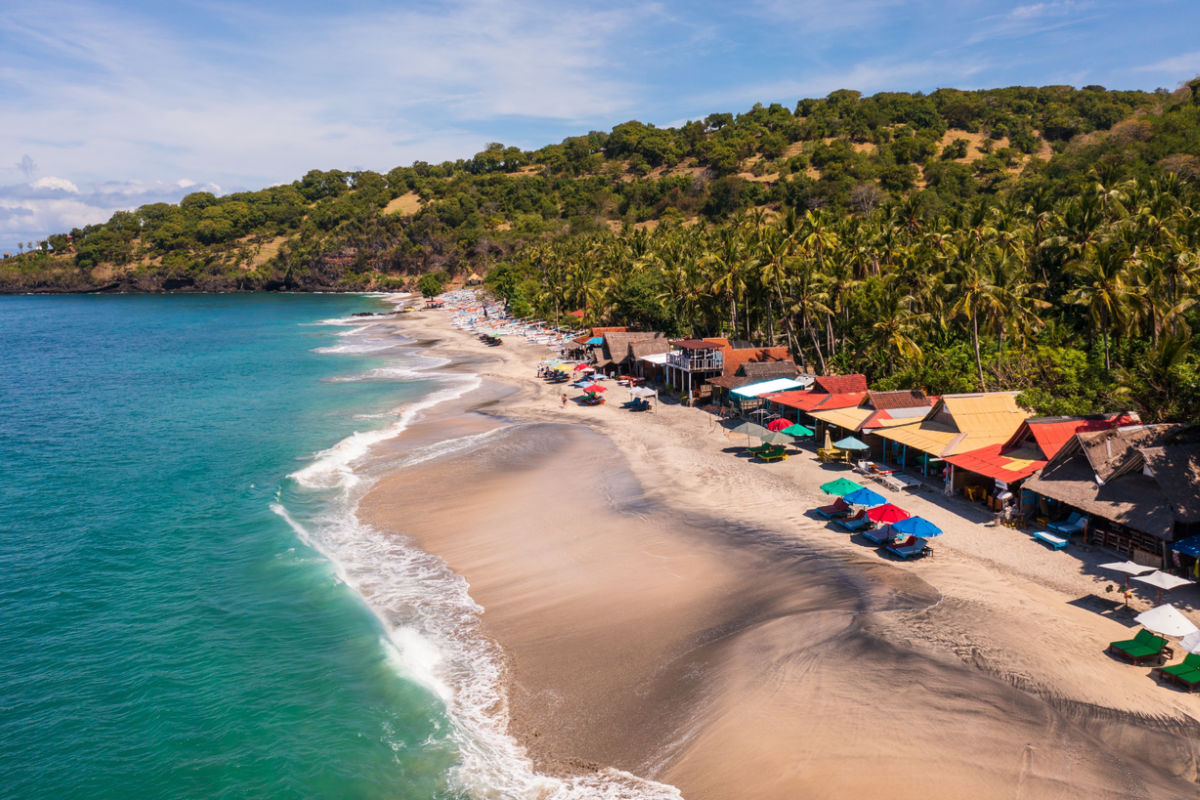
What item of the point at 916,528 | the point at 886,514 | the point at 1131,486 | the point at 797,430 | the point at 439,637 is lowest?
the point at 439,637

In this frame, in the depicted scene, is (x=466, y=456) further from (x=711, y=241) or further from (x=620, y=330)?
(x=711, y=241)

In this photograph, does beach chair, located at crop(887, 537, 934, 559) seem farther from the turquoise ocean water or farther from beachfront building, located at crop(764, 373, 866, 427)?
the turquoise ocean water

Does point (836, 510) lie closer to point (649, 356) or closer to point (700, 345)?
point (700, 345)

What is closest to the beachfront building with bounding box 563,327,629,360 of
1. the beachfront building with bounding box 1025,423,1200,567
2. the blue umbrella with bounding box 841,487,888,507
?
the blue umbrella with bounding box 841,487,888,507

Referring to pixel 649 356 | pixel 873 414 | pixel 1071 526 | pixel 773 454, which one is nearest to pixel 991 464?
pixel 1071 526

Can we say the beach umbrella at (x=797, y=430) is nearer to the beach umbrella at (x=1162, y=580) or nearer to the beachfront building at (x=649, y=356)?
the beach umbrella at (x=1162, y=580)

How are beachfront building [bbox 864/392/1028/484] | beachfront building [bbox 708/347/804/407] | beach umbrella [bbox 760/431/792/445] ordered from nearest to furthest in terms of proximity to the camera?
1. beachfront building [bbox 864/392/1028/484]
2. beach umbrella [bbox 760/431/792/445]
3. beachfront building [bbox 708/347/804/407]
